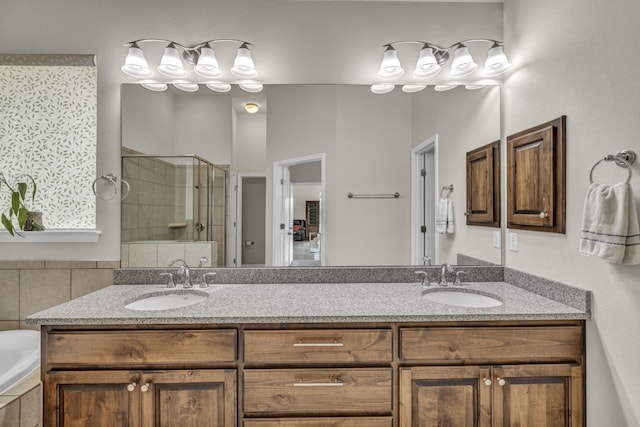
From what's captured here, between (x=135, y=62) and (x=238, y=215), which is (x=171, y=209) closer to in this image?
(x=238, y=215)

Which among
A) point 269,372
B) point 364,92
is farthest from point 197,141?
point 269,372

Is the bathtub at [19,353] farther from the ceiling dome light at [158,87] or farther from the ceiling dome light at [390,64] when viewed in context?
the ceiling dome light at [390,64]

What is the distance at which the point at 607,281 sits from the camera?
1358 mm

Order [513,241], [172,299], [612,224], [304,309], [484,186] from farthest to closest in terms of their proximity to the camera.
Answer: [484,186] < [513,241] < [172,299] < [304,309] < [612,224]

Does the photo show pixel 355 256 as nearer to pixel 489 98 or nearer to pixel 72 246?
pixel 489 98

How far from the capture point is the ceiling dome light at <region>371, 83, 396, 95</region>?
2.11m

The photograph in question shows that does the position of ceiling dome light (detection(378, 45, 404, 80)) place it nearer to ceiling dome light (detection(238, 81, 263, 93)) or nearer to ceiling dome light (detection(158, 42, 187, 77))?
ceiling dome light (detection(238, 81, 263, 93))

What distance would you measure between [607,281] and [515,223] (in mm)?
614

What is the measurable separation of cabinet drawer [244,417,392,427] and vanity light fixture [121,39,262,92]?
5.77ft

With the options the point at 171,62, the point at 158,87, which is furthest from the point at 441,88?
the point at 158,87

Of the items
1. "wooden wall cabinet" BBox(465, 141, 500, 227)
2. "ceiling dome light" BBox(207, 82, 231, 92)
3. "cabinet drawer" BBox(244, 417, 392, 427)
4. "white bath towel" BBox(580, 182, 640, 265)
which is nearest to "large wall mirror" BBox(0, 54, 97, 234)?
"ceiling dome light" BBox(207, 82, 231, 92)

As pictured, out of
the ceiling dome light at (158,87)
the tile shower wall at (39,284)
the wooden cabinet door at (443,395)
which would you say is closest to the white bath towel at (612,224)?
the wooden cabinet door at (443,395)

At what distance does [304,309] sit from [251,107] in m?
1.28

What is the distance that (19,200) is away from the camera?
204cm
